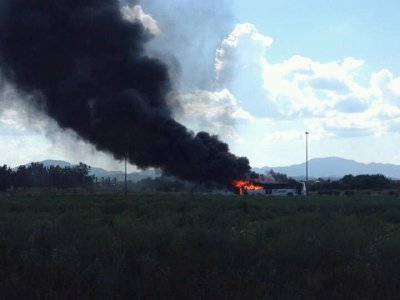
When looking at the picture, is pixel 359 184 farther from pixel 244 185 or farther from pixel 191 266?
pixel 191 266

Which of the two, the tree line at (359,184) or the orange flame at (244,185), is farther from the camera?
the tree line at (359,184)

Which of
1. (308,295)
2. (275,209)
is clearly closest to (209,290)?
(308,295)

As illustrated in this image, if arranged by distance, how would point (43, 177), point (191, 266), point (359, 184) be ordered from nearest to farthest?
point (191, 266), point (359, 184), point (43, 177)

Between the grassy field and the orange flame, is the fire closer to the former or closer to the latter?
the orange flame

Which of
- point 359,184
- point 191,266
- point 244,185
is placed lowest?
point 191,266

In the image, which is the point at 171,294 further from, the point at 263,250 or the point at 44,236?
the point at 44,236

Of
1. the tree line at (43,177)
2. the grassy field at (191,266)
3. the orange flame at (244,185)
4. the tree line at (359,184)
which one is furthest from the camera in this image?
the tree line at (43,177)

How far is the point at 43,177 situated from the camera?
10856cm

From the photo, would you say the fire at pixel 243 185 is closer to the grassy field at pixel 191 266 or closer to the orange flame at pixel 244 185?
the orange flame at pixel 244 185

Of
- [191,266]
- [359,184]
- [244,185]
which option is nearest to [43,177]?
[359,184]

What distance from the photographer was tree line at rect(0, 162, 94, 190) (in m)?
100

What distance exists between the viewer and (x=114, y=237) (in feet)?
32.4

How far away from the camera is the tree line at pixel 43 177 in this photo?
329 ft

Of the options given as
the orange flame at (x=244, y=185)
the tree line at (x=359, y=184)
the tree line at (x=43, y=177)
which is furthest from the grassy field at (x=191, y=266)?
the tree line at (x=43, y=177)
